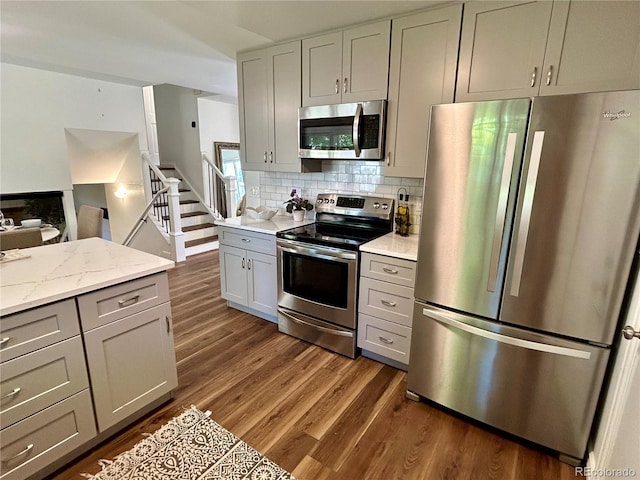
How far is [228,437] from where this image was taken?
188cm

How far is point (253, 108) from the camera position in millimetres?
3264

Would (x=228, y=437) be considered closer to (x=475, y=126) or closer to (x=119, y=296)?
(x=119, y=296)

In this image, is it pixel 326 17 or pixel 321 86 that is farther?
pixel 321 86

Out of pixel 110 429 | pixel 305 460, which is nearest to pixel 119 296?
pixel 110 429

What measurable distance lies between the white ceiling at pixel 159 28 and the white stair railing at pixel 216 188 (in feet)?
7.03

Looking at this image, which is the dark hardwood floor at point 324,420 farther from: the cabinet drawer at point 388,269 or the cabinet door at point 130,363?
the cabinet drawer at point 388,269

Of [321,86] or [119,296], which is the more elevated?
[321,86]

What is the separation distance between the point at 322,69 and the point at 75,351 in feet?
8.31

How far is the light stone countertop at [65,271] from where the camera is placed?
1.46 metres

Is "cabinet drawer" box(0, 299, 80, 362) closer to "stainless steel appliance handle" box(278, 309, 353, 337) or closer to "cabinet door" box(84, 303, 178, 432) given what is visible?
"cabinet door" box(84, 303, 178, 432)

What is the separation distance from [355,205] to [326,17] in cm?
146

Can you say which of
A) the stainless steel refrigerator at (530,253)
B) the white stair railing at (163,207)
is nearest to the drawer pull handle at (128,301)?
the stainless steel refrigerator at (530,253)

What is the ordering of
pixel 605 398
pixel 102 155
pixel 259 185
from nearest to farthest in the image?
pixel 605 398 → pixel 259 185 → pixel 102 155

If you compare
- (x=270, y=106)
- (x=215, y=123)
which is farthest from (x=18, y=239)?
(x=215, y=123)
